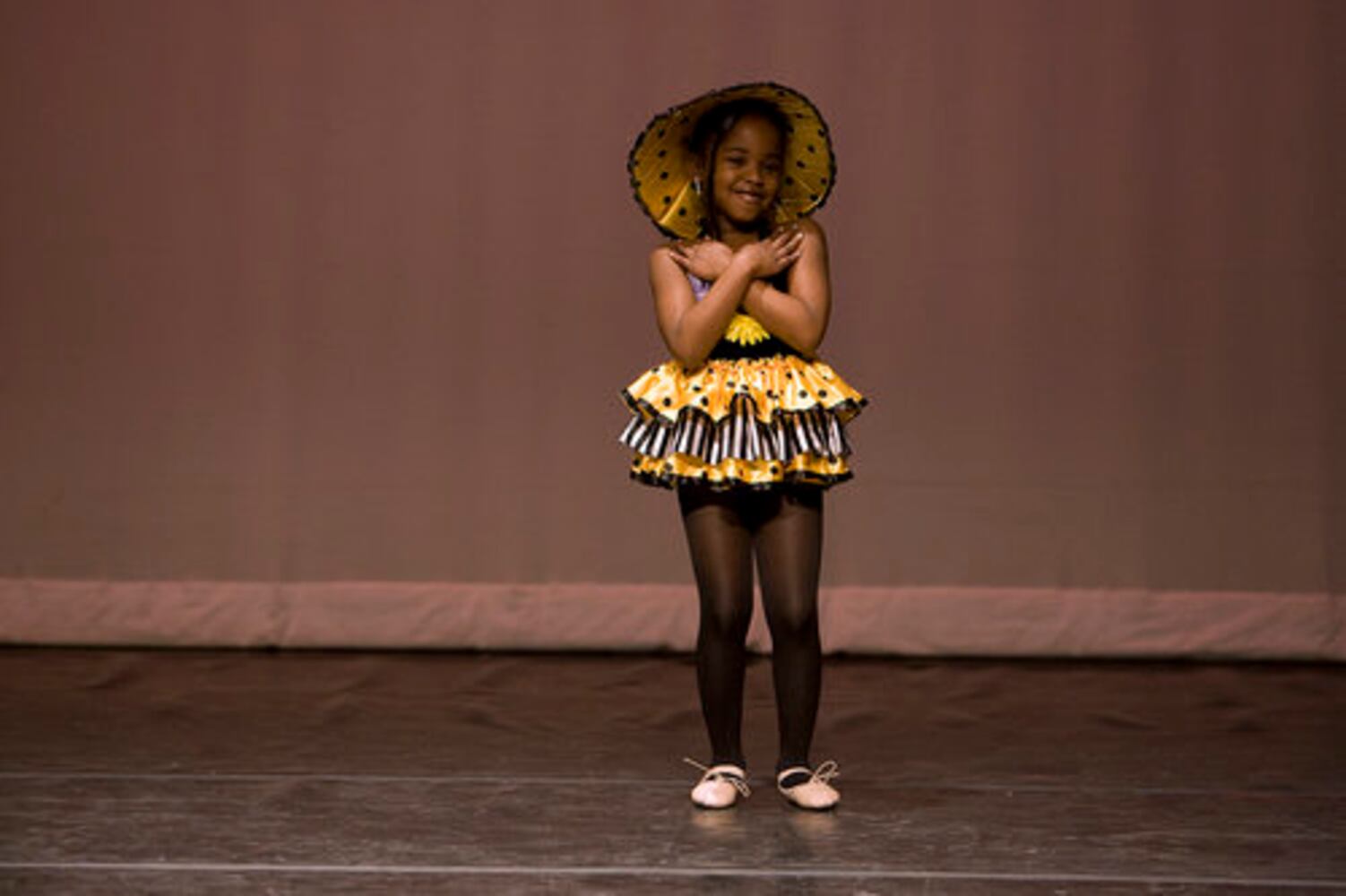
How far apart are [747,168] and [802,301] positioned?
0.26 meters

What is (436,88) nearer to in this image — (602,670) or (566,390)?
(566,390)

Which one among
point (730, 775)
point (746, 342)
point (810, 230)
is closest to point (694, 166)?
point (810, 230)

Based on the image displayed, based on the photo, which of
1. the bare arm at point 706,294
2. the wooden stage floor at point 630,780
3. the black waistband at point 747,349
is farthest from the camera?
the black waistband at point 747,349

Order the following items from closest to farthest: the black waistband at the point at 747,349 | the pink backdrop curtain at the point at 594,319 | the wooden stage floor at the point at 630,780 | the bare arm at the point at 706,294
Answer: the wooden stage floor at the point at 630,780 → the bare arm at the point at 706,294 → the black waistband at the point at 747,349 → the pink backdrop curtain at the point at 594,319

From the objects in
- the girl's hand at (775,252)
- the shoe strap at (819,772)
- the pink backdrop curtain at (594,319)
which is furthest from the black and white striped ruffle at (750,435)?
the pink backdrop curtain at (594,319)

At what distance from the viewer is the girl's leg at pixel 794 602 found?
330 centimetres

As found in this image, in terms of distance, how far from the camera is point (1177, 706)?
15.4ft

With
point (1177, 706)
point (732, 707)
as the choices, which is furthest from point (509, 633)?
point (732, 707)

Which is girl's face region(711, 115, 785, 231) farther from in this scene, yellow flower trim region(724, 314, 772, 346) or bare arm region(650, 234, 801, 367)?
yellow flower trim region(724, 314, 772, 346)

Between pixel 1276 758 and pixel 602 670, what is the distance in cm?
200

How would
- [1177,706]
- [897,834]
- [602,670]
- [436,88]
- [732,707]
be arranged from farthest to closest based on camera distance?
[436,88]
[602,670]
[1177,706]
[732,707]
[897,834]

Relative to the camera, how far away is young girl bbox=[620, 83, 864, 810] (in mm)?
3254

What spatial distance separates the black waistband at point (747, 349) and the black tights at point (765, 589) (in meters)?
0.24

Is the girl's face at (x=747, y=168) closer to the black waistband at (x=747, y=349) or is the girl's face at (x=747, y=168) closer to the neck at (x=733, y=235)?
the neck at (x=733, y=235)
